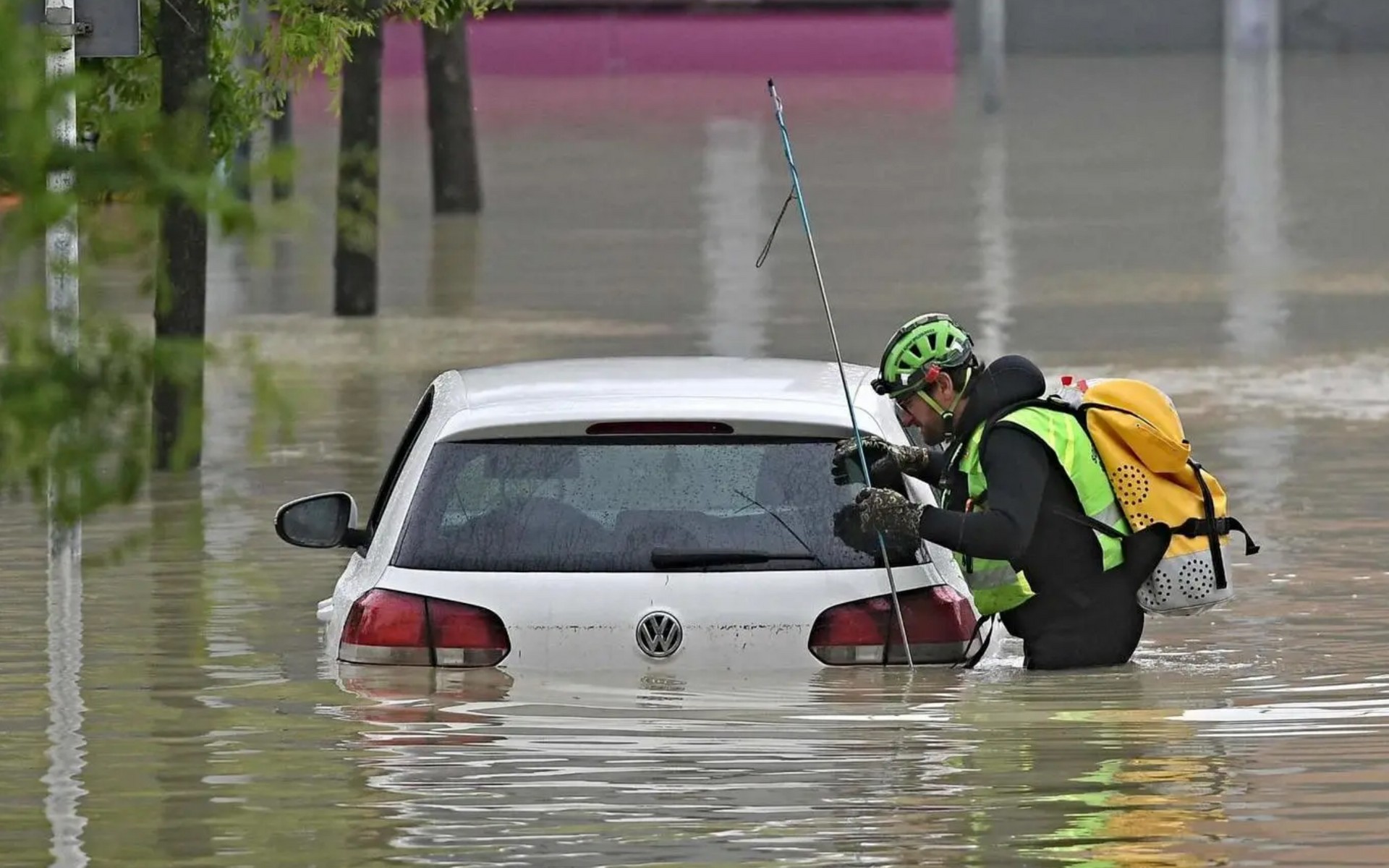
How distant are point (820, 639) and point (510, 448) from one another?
0.84m

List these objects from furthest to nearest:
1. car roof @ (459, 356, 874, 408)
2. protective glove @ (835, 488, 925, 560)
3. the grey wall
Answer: the grey wall, car roof @ (459, 356, 874, 408), protective glove @ (835, 488, 925, 560)

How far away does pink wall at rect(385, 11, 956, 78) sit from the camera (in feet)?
209

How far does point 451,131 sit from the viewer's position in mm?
35469

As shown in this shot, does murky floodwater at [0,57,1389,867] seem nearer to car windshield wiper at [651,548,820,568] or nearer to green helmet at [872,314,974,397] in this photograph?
car windshield wiper at [651,548,820,568]

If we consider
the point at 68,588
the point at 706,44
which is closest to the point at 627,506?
the point at 68,588

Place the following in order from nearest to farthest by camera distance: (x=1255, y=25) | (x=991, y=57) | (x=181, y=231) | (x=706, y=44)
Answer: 1. (x=181, y=231)
2. (x=991, y=57)
3. (x=706, y=44)
4. (x=1255, y=25)

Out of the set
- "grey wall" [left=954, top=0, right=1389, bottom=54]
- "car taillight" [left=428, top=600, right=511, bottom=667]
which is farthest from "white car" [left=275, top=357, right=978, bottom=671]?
"grey wall" [left=954, top=0, right=1389, bottom=54]

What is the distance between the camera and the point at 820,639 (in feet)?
26.1

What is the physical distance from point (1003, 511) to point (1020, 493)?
7 centimetres

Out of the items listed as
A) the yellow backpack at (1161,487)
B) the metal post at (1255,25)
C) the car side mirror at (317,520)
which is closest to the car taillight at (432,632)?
the car side mirror at (317,520)

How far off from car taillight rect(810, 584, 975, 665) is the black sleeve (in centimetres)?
14

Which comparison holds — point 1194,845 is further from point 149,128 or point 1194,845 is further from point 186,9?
point 186,9

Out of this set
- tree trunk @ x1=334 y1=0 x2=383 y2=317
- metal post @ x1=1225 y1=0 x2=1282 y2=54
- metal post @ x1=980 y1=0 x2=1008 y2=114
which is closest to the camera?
tree trunk @ x1=334 y1=0 x2=383 y2=317

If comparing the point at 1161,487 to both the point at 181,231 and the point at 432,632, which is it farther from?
the point at 181,231
